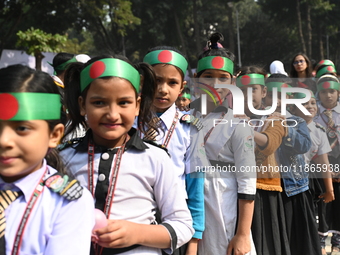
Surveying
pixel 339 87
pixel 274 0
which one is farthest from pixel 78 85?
pixel 274 0

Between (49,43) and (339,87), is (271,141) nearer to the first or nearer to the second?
(339,87)

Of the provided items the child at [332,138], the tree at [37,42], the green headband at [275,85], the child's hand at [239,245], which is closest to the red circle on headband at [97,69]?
the child's hand at [239,245]

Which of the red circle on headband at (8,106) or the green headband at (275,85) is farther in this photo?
the green headband at (275,85)

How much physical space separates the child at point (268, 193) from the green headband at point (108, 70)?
148 cm

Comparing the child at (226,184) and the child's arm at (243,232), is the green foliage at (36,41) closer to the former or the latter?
the child at (226,184)

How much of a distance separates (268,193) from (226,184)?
0.72 metres

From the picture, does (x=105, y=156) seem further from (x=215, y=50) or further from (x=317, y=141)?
(x=317, y=141)

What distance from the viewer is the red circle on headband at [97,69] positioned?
6.44 ft

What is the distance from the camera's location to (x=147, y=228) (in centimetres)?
187

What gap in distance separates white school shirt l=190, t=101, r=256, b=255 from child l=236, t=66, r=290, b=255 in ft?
1.26

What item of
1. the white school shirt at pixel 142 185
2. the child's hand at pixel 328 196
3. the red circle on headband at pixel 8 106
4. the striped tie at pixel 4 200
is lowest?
the striped tie at pixel 4 200

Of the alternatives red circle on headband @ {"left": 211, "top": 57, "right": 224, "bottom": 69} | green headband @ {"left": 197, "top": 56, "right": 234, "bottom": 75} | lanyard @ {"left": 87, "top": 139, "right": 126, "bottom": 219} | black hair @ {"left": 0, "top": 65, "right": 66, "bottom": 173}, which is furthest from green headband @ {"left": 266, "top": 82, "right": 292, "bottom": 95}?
black hair @ {"left": 0, "top": 65, "right": 66, "bottom": 173}

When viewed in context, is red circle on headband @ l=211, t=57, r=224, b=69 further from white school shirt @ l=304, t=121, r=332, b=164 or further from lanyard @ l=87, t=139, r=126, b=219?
white school shirt @ l=304, t=121, r=332, b=164

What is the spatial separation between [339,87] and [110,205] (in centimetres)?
425
